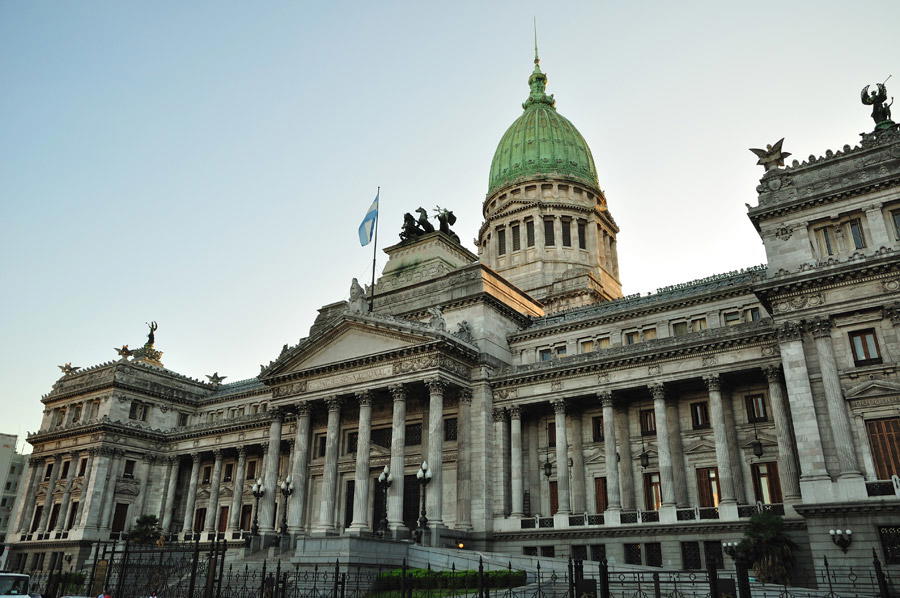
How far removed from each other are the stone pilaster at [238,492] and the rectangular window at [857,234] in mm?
49341

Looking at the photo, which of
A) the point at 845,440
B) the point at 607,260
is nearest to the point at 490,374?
the point at 845,440

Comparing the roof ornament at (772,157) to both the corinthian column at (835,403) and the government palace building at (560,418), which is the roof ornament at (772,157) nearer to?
the government palace building at (560,418)

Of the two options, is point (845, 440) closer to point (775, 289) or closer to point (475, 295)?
point (775, 289)

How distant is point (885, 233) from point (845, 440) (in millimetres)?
10375

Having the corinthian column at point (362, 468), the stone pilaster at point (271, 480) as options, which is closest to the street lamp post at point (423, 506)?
the corinthian column at point (362, 468)

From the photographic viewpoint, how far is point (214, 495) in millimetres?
63156

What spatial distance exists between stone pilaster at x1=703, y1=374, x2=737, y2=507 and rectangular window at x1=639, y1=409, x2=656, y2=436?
370 cm

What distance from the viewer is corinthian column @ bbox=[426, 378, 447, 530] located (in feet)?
141

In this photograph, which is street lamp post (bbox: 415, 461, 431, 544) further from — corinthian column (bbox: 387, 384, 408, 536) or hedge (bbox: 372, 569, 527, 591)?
hedge (bbox: 372, 569, 527, 591)

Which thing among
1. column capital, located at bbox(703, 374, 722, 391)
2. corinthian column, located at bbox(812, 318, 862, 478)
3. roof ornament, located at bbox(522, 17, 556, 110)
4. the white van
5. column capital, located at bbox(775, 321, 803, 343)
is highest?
roof ornament, located at bbox(522, 17, 556, 110)

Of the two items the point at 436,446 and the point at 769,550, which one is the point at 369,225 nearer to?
the point at 436,446

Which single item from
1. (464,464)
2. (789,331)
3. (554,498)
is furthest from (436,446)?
(789,331)

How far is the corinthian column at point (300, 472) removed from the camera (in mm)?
47219

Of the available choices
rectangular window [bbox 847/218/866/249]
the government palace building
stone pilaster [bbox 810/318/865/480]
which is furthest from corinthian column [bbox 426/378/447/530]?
rectangular window [bbox 847/218/866/249]
